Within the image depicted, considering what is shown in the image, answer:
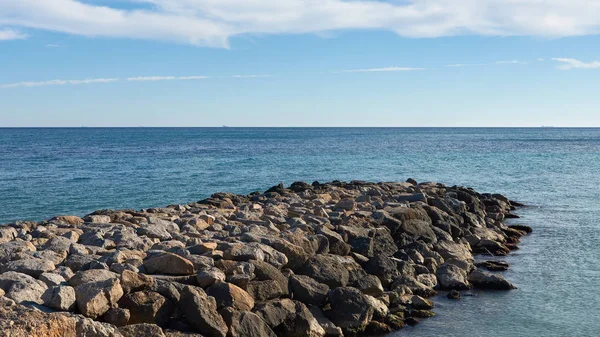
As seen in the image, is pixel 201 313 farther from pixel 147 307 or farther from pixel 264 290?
pixel 264 290

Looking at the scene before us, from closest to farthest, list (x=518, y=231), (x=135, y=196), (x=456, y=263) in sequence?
(x=456, y=263) < (x=518, y=231) < (x=135, y=196)

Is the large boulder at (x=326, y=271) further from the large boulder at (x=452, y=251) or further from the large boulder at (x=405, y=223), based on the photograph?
the large boulder at (x=452, y=251)

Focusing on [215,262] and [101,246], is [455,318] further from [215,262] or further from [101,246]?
[101,246]

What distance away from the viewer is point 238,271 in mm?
10727

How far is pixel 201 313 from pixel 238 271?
1624 mm

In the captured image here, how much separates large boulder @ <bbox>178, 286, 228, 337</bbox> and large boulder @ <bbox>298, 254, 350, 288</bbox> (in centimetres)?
270

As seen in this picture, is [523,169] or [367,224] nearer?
[367,224]

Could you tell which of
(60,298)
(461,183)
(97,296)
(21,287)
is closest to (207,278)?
(97,296)

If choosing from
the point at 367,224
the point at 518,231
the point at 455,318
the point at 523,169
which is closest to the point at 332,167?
the point at 523,169

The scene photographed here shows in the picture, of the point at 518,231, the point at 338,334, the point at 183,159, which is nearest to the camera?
the point at 338,334

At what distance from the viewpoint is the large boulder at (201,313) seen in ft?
30.0

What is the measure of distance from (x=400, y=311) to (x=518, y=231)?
10568mm

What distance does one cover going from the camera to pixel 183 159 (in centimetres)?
5416

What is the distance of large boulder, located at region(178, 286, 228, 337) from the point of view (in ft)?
30.0
